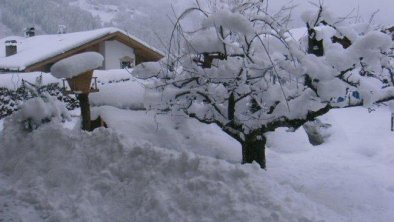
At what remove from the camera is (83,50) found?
21297 millimetres

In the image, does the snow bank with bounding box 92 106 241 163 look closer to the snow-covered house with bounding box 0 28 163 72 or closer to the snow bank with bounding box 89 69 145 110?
the snow bank with bounding box 89 69 145 110

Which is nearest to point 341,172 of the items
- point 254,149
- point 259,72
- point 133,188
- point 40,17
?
point 254,149

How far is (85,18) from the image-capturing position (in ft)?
193

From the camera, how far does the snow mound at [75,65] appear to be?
6.48 meters

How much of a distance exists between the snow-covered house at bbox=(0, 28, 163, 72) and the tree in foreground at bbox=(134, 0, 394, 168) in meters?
13.7

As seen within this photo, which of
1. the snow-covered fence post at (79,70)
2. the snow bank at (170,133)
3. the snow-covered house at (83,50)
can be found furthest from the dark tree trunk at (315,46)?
the snow-covered house at (83,50)

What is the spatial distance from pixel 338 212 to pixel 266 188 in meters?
1.47

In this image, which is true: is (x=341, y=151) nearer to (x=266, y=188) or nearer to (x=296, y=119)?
(x=296, y=119)

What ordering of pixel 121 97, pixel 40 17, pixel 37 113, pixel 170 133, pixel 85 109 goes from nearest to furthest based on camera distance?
pixel 37 113 < pixel 85 109 < pixel 170 133 < pixel 121 97 < pixel 40 17

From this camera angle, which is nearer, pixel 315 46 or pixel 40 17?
pixel 315 46

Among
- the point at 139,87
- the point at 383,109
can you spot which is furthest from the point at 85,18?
the point at 139,87

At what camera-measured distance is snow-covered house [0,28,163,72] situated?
19703mm

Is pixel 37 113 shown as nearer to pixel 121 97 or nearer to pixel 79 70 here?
pixel 79 70

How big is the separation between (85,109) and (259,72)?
2.95m
